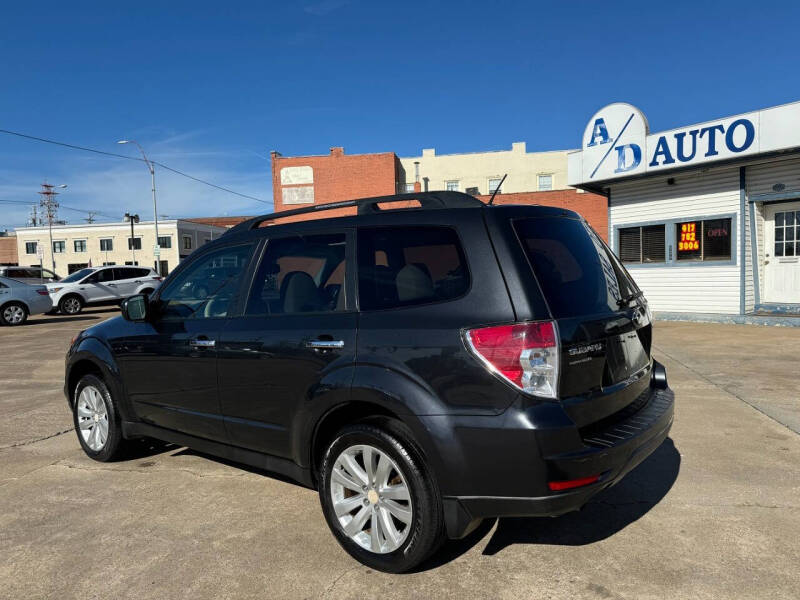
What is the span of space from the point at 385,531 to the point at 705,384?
216 inches

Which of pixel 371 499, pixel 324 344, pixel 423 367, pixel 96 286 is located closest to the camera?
pixel 423 367

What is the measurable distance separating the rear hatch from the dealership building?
10.6 meters

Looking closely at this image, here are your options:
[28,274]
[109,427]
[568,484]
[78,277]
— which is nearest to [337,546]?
[568,484]

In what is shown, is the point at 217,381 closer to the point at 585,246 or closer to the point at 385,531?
the point at 385,531

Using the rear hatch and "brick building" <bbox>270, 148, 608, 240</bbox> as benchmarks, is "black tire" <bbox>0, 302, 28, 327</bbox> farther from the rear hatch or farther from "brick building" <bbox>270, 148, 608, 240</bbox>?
"brick building" <bbox>270, 148, 608, 240</bbox>

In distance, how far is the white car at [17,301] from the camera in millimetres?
16984

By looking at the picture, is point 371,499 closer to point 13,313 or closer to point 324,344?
point 324,344

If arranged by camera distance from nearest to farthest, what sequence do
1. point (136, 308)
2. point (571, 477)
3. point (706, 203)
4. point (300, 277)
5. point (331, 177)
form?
point (571, 477) < point (300, 277) < point (136, 308) < point (706, 203) < point (331, 177)

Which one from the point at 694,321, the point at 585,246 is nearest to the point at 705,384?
the point at 585,246

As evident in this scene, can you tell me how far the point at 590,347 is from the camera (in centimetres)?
266

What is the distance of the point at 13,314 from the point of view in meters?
17.1

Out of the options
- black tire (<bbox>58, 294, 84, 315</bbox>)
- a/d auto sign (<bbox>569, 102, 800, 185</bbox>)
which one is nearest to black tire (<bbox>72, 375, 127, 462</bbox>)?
a/d auto sign (<bbox>569, 102, 800, 185</bbox>)

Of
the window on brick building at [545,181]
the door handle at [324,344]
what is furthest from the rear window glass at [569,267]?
the window on brick building at [545,181]

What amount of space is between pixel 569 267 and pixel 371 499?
5.00 ft
